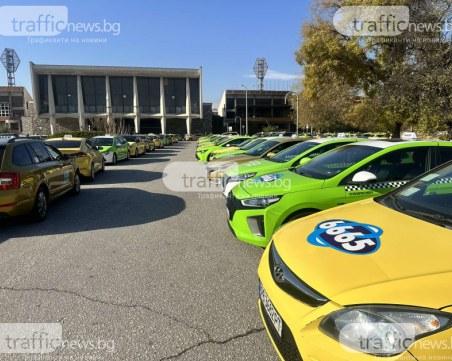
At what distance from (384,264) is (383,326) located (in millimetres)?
421

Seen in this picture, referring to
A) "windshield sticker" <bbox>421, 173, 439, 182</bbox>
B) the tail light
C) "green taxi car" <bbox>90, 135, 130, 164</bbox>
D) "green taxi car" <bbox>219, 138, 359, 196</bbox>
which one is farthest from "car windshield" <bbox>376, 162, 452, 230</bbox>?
"green taxi car" <bbox>90, 135, 130, 164</bbox>

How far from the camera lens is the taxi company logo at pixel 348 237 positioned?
2.25 meters

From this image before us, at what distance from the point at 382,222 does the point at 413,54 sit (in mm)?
17682

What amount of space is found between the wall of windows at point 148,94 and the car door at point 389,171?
241ft

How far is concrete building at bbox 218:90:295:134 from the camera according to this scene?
87.7m

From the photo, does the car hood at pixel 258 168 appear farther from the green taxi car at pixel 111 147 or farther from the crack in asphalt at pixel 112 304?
the green taxi car at pixel 111 147

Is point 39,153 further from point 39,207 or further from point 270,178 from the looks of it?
point 270,178

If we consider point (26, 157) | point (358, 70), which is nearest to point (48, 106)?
point (358, 70)

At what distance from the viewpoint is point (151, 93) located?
2881 inches

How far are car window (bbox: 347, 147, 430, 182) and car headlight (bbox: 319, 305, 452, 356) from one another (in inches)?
119

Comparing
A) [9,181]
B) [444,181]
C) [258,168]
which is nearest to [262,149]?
[258,168]

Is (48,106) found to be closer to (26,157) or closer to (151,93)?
(151,93)

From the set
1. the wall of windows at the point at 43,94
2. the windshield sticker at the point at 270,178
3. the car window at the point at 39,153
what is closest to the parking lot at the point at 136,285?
the windshield sticker at the point at 270,178

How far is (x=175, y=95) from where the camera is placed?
2911 inches
